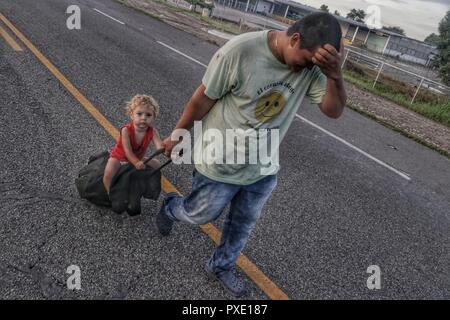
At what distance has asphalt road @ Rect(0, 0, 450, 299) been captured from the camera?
2.90 metres

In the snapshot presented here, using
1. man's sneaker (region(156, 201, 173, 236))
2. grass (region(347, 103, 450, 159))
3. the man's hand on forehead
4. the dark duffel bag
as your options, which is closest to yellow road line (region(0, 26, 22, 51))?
the dark duffel bag

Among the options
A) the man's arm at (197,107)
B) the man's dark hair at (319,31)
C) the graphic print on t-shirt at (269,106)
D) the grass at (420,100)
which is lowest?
the grass at (420,100)

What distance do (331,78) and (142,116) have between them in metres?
1.77

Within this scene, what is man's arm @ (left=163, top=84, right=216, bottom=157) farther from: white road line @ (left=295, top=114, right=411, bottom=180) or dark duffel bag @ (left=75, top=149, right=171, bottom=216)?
white road line @ (left=295, top=114, right=411, bottom=180)

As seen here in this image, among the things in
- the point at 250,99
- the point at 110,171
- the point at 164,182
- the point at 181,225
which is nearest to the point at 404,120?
the point at 164,182

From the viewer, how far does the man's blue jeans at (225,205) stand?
8.59 feet

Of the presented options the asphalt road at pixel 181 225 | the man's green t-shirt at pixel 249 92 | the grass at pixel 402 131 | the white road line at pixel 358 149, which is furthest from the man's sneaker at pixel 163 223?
the grass at pixel 402 131

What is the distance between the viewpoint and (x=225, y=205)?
2715mm

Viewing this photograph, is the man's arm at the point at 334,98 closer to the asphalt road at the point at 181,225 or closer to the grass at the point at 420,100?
the asphalt road at the point at 181,225

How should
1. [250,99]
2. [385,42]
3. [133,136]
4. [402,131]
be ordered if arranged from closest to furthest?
[250,99] < [133,136] < [402,131] < [385,42]

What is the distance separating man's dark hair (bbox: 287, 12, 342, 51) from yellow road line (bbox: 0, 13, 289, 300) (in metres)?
1.92

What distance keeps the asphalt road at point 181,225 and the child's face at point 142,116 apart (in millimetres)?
820

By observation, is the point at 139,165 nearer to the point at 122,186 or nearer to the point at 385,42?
the point at 122,186
